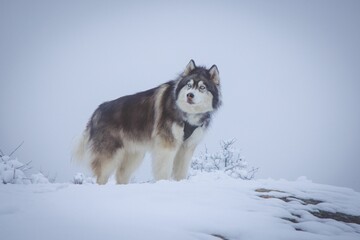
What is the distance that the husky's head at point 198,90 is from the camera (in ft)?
22.9

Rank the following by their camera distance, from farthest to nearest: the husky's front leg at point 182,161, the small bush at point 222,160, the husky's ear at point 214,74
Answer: the small bush at point 222,160 < the husky's ear at point 214,74 < the husky's front leg at point 182,161

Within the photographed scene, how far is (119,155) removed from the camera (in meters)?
7.78

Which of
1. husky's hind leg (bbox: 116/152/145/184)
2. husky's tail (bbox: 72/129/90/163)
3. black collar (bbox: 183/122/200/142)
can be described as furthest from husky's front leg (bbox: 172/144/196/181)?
husky's tail (bbox: 72/129/90/163)

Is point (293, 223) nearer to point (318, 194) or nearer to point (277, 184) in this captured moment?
point (318, 194)

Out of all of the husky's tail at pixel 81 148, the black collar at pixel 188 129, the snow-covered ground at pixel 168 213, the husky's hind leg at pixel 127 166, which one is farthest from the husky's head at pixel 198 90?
the snow-covered ground at pixel 168 213

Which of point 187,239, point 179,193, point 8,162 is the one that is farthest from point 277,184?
point 8,162

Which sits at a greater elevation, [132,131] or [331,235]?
[132,131]

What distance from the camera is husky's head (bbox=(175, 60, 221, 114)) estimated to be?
6.98 meters

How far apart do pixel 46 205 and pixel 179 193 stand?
1419 mm

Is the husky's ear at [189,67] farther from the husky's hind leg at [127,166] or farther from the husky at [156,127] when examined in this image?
the husky's hind leg at [127,166]

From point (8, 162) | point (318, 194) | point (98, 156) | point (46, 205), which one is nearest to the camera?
point (46, 205)

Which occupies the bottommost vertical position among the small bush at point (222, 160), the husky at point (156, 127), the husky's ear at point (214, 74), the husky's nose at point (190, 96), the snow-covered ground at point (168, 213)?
the small bush at point (222, 160)

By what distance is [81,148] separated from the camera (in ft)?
27.5

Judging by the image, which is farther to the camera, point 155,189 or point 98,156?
point 98,156
